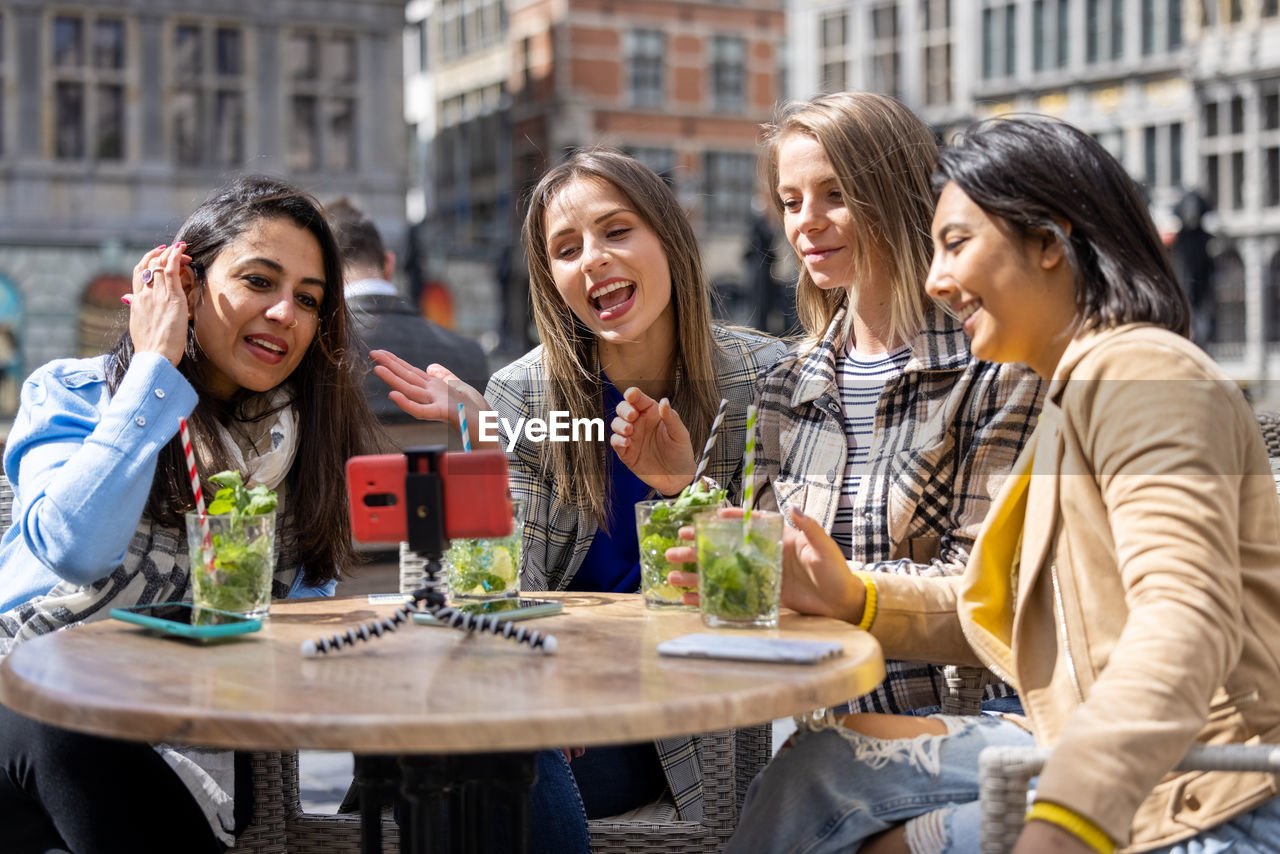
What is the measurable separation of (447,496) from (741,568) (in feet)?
1.20

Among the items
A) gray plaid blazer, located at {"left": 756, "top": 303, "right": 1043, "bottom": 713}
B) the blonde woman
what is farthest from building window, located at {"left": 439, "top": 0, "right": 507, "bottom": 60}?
gray plaid blazer, located at {"left": 756, "top": 303, "right": 1043, "bottom": 713}

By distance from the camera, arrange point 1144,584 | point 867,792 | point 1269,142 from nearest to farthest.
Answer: point 1144,584
point 867,792
point 1269,142

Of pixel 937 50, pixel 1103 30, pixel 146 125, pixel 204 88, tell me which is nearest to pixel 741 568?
pixel 146 125

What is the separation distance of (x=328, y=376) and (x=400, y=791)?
1.02 m

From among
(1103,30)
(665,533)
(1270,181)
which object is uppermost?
(1103,30)

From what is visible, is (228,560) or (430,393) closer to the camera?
(228,560)

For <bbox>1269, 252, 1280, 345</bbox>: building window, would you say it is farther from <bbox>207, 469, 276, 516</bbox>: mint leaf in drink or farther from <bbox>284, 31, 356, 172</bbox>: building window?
<bbox>207, 469, 276, 516</bbox>: mint leaf in drink

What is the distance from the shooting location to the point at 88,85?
70.0 ft

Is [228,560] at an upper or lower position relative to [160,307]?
lower

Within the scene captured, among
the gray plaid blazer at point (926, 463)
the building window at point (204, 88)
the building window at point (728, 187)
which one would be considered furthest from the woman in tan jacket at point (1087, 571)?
the building window at point (728, 187)

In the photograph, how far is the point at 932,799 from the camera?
1681mm

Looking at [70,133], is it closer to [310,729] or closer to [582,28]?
[582,28]

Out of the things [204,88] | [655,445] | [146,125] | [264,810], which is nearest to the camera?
[264,810]

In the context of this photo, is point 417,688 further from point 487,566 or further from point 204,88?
point 204,88
